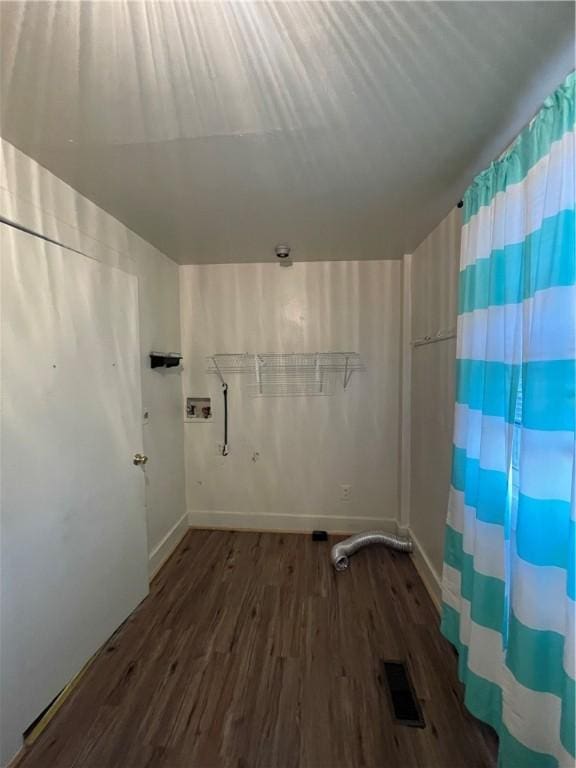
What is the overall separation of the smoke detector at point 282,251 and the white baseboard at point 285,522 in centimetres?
218

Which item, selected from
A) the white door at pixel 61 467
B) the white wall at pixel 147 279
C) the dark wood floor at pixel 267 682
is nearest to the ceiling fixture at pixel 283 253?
the white wall at pixel 147 279

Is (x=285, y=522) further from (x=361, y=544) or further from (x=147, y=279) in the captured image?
(x=147, y=279)

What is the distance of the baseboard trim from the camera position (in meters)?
1.96

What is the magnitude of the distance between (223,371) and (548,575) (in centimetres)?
242

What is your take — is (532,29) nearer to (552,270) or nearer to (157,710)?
(552,270)

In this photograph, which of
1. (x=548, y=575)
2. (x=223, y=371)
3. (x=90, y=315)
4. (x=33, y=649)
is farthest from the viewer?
(x=223, y=371)

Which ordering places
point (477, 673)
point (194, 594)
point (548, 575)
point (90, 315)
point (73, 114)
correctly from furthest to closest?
point (194, 594), point (90, 315), point (477, 673), point (73, 114), point (548, 575)

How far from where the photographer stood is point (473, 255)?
1328 mm

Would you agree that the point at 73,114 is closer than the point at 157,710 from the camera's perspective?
Yes

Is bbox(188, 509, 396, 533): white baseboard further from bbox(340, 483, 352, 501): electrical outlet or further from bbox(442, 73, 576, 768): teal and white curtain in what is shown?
bbox(442, 73, 576, 768): teal and white curtain

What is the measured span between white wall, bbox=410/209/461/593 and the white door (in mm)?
1853

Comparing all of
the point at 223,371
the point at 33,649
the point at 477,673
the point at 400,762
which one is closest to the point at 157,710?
the point at 33,649

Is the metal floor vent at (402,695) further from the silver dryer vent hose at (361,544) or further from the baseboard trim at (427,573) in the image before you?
the silver dryer vent hose at (361,544)

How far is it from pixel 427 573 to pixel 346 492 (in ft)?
2.78
